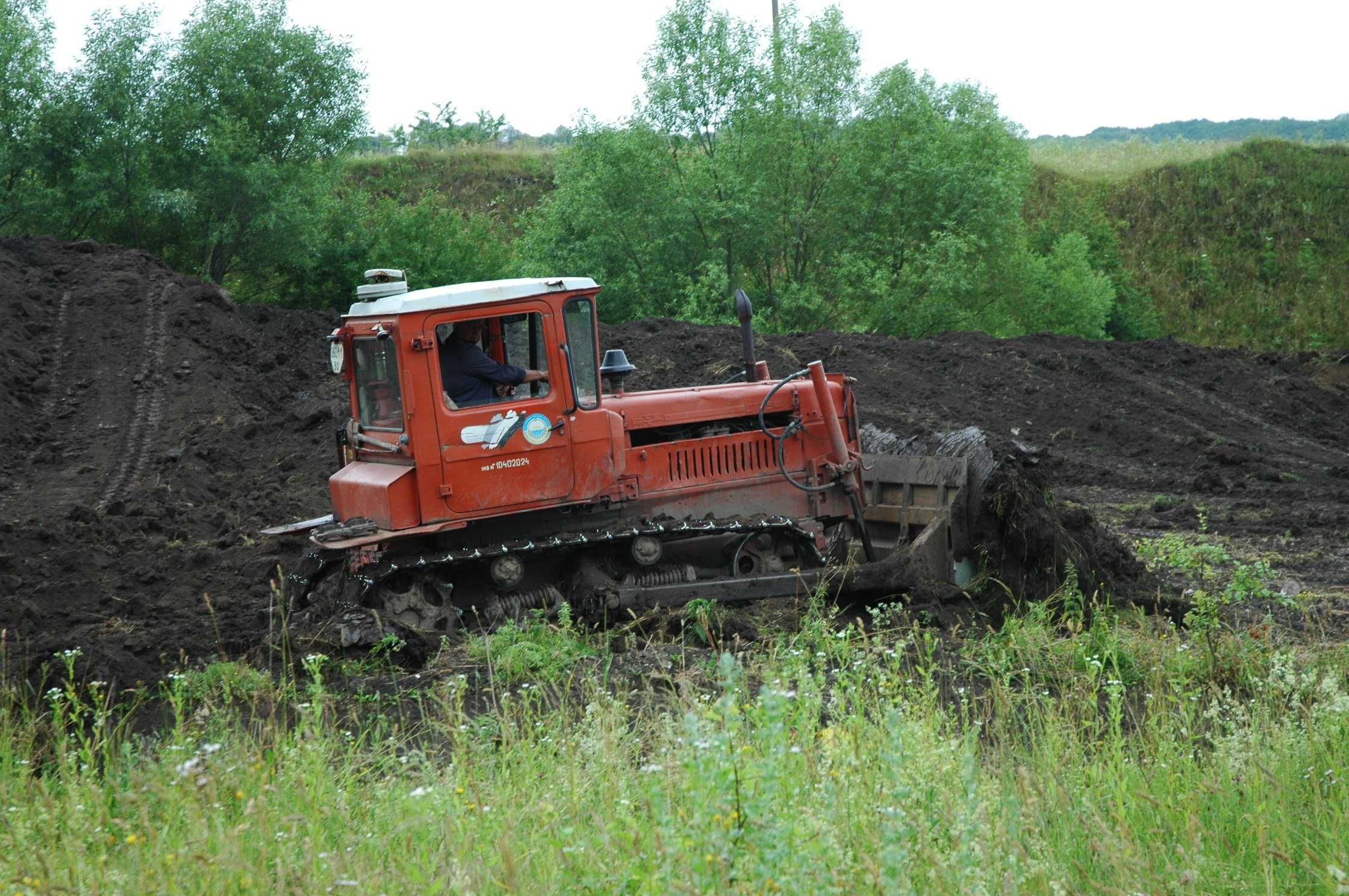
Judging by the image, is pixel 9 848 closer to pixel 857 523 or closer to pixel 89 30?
pixel 857 523

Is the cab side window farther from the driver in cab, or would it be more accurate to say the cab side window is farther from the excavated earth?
the excavated earth

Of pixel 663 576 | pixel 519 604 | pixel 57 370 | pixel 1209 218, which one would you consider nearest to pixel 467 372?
pixel 519 604

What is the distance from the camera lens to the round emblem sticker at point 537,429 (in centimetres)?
838

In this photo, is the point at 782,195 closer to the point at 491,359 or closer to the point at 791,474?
the point at 791,474

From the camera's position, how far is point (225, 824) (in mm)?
4082

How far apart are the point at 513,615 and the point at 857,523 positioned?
8.99 ft

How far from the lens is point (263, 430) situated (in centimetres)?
1722

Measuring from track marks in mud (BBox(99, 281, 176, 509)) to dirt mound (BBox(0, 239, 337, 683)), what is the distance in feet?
0.09

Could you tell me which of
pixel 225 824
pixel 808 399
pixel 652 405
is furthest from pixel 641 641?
pixel 225 824

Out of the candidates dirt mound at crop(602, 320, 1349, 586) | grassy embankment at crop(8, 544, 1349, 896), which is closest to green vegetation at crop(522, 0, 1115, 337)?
dirt mound at crop(602, 320, 1349, 586)

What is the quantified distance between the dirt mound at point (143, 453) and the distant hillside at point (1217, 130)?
37.6 m

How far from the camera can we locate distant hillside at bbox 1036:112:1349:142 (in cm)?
5122

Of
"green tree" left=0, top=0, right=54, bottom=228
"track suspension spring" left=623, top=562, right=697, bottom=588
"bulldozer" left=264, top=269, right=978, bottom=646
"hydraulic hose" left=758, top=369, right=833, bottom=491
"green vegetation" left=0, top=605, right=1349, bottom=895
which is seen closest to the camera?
"green vegetation" left=0, top=605, right=1349, bottom=895

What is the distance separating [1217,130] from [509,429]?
201 ft
